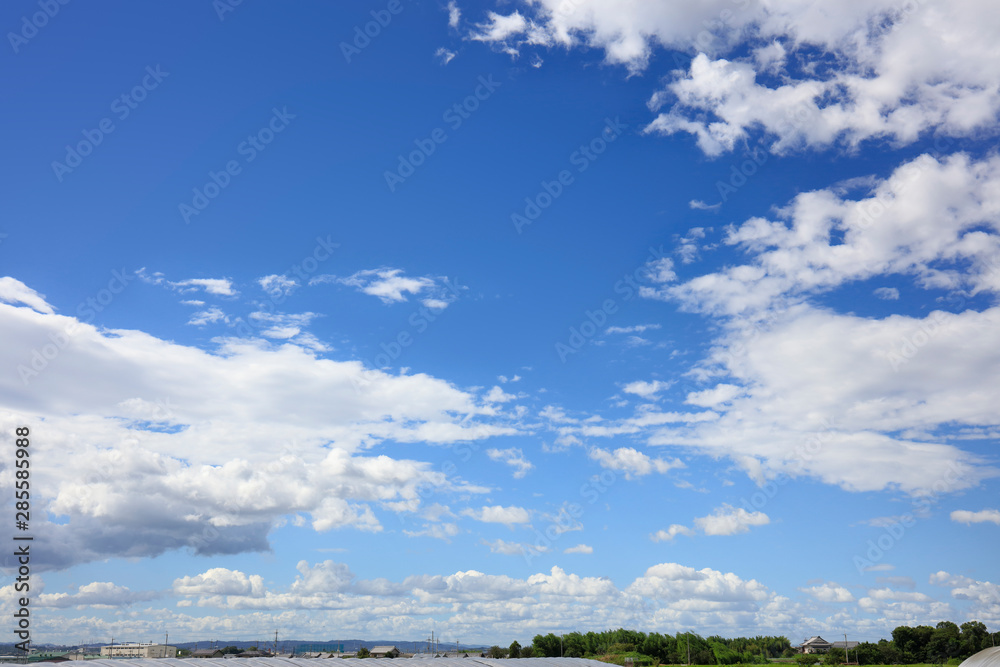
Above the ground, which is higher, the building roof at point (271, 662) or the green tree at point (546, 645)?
the building roof at point (271, 662)

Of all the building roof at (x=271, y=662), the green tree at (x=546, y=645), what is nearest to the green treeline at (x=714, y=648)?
the green tree at (x=546, y=645)

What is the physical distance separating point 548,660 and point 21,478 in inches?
1712

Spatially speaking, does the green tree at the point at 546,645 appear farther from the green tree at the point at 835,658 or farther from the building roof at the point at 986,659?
the building roof at the point at 986,659

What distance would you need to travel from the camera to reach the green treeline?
114062 millimetres

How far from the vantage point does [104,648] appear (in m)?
101

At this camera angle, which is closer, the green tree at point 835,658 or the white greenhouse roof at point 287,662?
the white greenhouse roof at point 287,662

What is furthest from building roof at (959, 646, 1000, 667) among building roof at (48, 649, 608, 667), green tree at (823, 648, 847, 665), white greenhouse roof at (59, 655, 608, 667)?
green tree at (823, 648, 847, 665)

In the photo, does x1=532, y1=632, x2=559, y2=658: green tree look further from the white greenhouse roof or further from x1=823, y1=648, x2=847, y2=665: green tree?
the white greenhouse roof

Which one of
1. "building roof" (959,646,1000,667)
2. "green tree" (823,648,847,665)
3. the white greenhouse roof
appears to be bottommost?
"green tree" (823,648,847,665)

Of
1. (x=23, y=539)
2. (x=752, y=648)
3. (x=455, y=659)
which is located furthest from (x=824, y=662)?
(x=23, y=539)

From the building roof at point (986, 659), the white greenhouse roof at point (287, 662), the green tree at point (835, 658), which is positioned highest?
the white greenhouse roof at point (287, 662)

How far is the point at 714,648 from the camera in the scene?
401 feet

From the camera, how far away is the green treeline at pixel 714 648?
114062 millimetres

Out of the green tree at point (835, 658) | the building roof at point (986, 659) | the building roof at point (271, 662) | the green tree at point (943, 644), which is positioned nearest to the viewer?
the building roof at point (271, 662)
